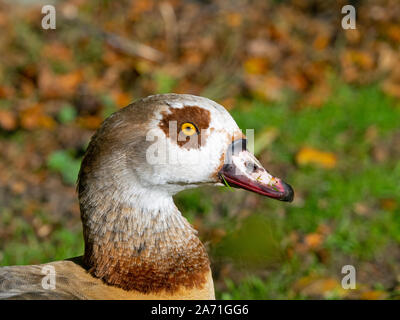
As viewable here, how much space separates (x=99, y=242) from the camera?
2121 millimetres

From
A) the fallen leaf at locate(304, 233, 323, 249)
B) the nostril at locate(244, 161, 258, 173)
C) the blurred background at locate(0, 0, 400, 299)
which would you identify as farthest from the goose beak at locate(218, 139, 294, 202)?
the fallen leaf at locate(304, 233, 323, 249)

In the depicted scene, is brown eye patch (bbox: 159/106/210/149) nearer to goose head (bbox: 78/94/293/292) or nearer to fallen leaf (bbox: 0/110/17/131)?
goose head (bbox: 78/94/293/292)

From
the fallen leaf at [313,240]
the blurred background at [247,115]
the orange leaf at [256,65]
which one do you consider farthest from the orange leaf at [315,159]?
the orange leaf at [256,65]

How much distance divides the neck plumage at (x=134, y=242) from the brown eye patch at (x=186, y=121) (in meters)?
0.24

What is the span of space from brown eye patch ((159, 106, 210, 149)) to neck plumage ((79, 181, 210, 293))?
24 centimetres

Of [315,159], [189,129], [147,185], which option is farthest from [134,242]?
[315,159]

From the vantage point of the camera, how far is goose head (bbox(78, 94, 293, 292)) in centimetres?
206

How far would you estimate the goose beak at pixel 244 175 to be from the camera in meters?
2.09

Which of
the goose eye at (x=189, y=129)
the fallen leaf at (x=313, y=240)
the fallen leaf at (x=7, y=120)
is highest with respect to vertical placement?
the fallen leaf at (x=7, y=120)

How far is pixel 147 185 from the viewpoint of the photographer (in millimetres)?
2088

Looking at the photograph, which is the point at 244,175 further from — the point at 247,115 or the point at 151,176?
the point at 247,115

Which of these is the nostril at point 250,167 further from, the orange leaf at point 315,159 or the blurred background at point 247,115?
the orange leaf at point 315,159

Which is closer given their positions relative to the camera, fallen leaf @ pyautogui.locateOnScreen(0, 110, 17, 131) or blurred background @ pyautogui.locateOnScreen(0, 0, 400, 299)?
blurred background @ pyautogui.locateOnScreen(0, 0, 400, 299)

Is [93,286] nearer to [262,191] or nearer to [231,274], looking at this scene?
[262,191]
